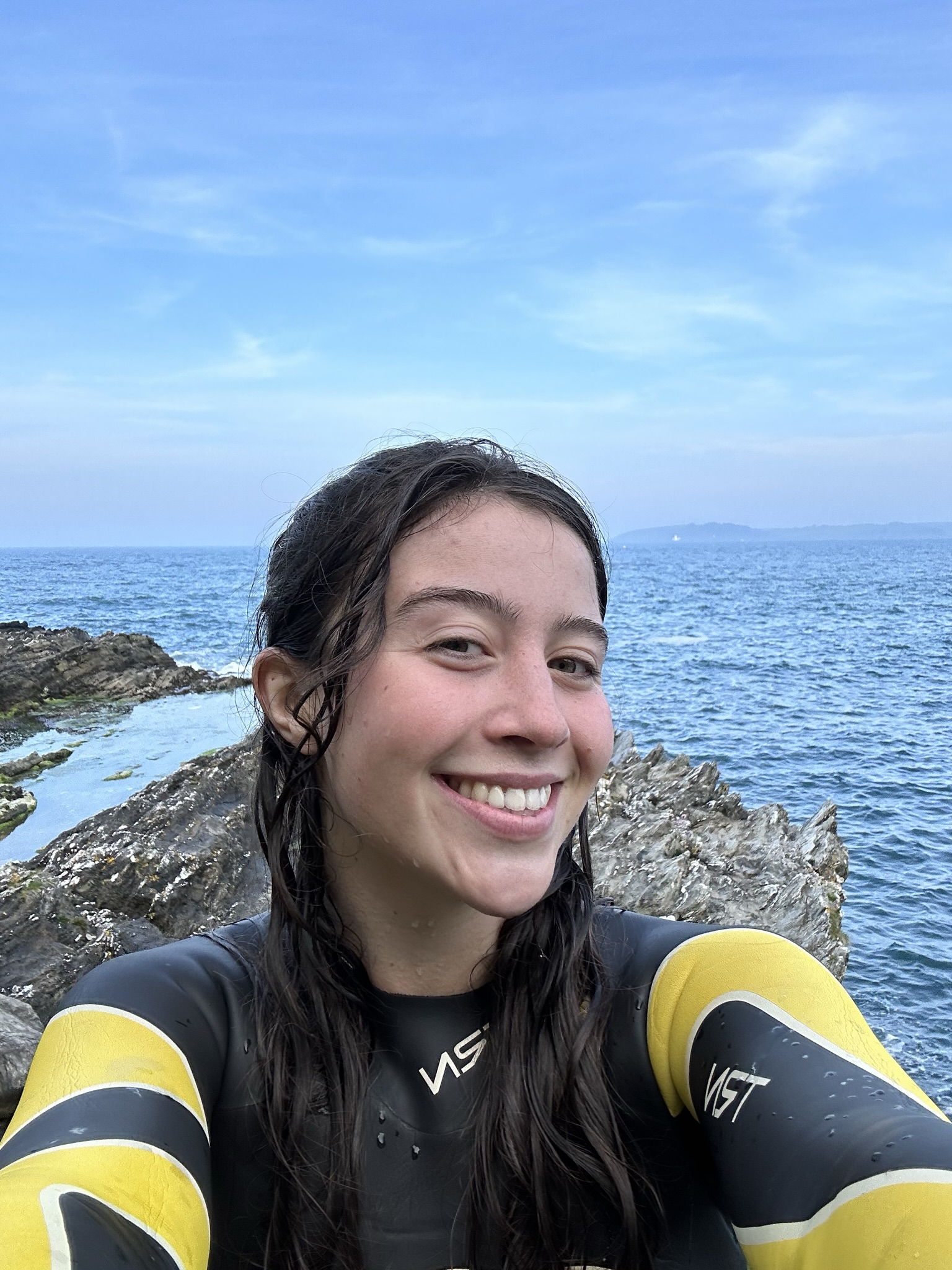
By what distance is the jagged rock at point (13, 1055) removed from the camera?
5484 millimetres

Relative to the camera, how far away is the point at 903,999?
457 inches

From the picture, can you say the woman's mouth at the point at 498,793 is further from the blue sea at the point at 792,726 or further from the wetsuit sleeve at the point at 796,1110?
the blue sea at the point at 792,726

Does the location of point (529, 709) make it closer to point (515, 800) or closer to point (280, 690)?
point (515, 800)

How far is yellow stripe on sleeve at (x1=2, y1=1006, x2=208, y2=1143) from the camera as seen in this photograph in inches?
77.7

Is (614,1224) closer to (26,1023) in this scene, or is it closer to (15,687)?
(26,1023)

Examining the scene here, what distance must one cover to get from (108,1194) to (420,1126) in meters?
0.82

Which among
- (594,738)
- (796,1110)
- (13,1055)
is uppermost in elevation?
(594,738)

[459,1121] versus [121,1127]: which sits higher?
[121,1127]

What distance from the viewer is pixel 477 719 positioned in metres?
2.08

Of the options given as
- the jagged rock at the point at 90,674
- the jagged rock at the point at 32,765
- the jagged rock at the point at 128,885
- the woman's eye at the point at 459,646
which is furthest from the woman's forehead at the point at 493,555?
the jagged rock at the point at 90,674

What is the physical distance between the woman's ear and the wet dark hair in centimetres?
3

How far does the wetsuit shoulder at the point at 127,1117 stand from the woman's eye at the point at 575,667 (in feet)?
3.81

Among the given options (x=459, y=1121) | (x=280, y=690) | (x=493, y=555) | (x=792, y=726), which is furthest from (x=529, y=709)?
(x=792, y=726)

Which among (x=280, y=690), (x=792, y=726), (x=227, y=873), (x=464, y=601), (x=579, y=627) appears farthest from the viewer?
(x=792, y=726)
